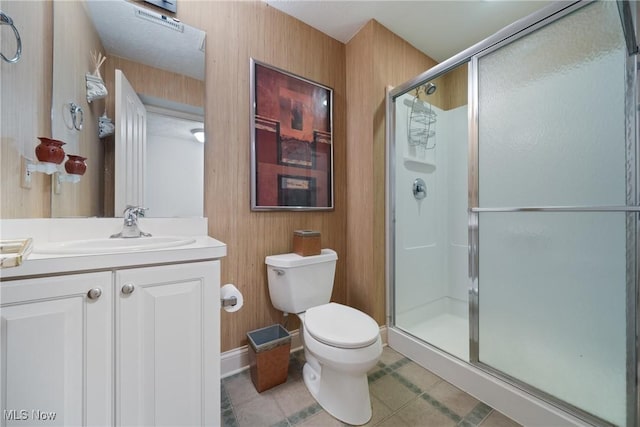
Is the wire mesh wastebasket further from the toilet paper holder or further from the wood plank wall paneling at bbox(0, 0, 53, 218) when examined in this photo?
the wood plank wall paneling at bbox(0, 0, 53, 218)

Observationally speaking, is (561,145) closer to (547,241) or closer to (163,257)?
(547,241)

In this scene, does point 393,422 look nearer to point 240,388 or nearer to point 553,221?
point 240,388

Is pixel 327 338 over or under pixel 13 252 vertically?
under

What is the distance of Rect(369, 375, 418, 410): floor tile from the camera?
120 cm

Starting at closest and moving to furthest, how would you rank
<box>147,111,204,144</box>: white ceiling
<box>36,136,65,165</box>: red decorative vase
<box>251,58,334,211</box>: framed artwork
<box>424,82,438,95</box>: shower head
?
<box>36,136,65,165</box>: red decorative vase → <box>147,111,204,144</box>: white ceiling → <box>251,58,334,211</box>: framed artwork → <box>424,82,438,95</box>: shower head

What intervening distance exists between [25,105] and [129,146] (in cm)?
33

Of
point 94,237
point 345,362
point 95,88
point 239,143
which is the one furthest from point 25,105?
point 345,362

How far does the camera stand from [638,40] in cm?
91

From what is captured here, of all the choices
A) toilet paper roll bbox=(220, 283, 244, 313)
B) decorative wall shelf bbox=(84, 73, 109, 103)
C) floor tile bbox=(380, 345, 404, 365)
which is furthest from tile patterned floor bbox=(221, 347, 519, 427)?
decorative wall shelf bbox=(84, 73, 109, 103)

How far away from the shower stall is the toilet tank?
701 mm

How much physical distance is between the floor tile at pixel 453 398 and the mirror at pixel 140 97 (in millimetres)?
1583

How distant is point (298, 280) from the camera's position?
1419 mm

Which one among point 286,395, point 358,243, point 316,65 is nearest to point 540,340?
point 358,243

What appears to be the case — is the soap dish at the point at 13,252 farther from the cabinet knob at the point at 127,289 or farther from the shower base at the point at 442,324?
the shower base at the point at 442,324
